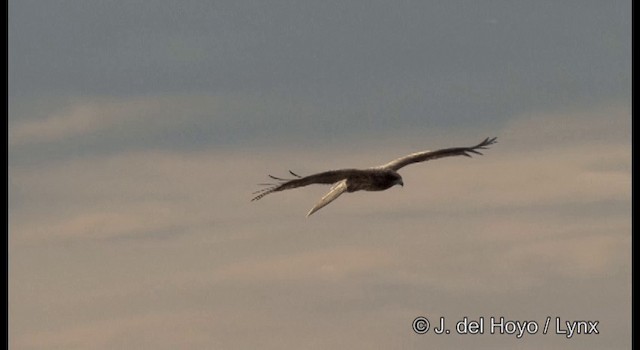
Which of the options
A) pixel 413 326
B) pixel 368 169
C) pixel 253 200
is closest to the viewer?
pixel 253 200

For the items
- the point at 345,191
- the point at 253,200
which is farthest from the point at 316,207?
the point at 253,200

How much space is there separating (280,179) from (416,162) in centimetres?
1023

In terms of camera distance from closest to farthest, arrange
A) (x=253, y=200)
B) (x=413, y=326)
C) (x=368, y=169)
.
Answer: (x=253, y=200)
(x=368, y=169)
(x=413, y=326)

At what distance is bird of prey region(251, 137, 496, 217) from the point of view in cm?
7200

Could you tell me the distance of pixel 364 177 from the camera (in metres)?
74.6

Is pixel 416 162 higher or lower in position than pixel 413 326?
higher

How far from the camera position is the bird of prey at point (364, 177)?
72.0m
